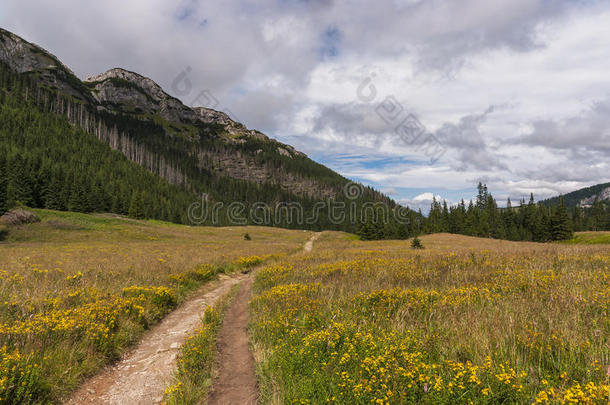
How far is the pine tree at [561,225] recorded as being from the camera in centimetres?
6819

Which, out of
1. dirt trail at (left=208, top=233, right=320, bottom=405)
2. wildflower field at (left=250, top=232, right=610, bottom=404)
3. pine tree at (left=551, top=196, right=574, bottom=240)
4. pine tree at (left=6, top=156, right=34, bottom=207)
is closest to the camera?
wildflower field at (left=250, top=232, right=610, bottom=404)

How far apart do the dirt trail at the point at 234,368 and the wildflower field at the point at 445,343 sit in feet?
0.93

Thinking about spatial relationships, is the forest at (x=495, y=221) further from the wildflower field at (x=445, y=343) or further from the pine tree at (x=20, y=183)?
the pine tree at (x=20, y=183)

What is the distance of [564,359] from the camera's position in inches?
152

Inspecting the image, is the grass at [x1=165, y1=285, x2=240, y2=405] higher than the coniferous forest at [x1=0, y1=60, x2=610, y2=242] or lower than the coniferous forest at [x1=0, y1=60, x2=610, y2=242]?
lower

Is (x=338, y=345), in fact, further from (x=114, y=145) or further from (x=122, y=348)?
(x=114, y=145)

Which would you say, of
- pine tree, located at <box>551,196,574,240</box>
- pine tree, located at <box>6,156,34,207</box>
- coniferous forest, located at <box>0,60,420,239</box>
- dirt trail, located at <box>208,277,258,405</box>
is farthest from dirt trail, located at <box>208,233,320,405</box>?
pine tree, located at <box>551,196,574,240</box>

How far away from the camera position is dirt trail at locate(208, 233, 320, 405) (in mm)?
4815

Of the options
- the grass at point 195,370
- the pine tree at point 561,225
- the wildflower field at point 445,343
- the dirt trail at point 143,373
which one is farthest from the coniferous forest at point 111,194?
the wildflower field at point 445,343

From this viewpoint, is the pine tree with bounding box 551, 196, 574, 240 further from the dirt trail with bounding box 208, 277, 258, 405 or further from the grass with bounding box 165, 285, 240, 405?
the grass with bounding box 165, 285, 240, 405

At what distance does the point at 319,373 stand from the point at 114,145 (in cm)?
21897

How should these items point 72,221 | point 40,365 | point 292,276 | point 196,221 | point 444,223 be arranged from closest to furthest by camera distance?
point 40,365
point 292,276
point 72,221
point 444,223
point 196,221

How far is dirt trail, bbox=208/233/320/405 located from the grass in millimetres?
202

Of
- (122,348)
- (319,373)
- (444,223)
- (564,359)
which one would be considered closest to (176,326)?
(122,348)
